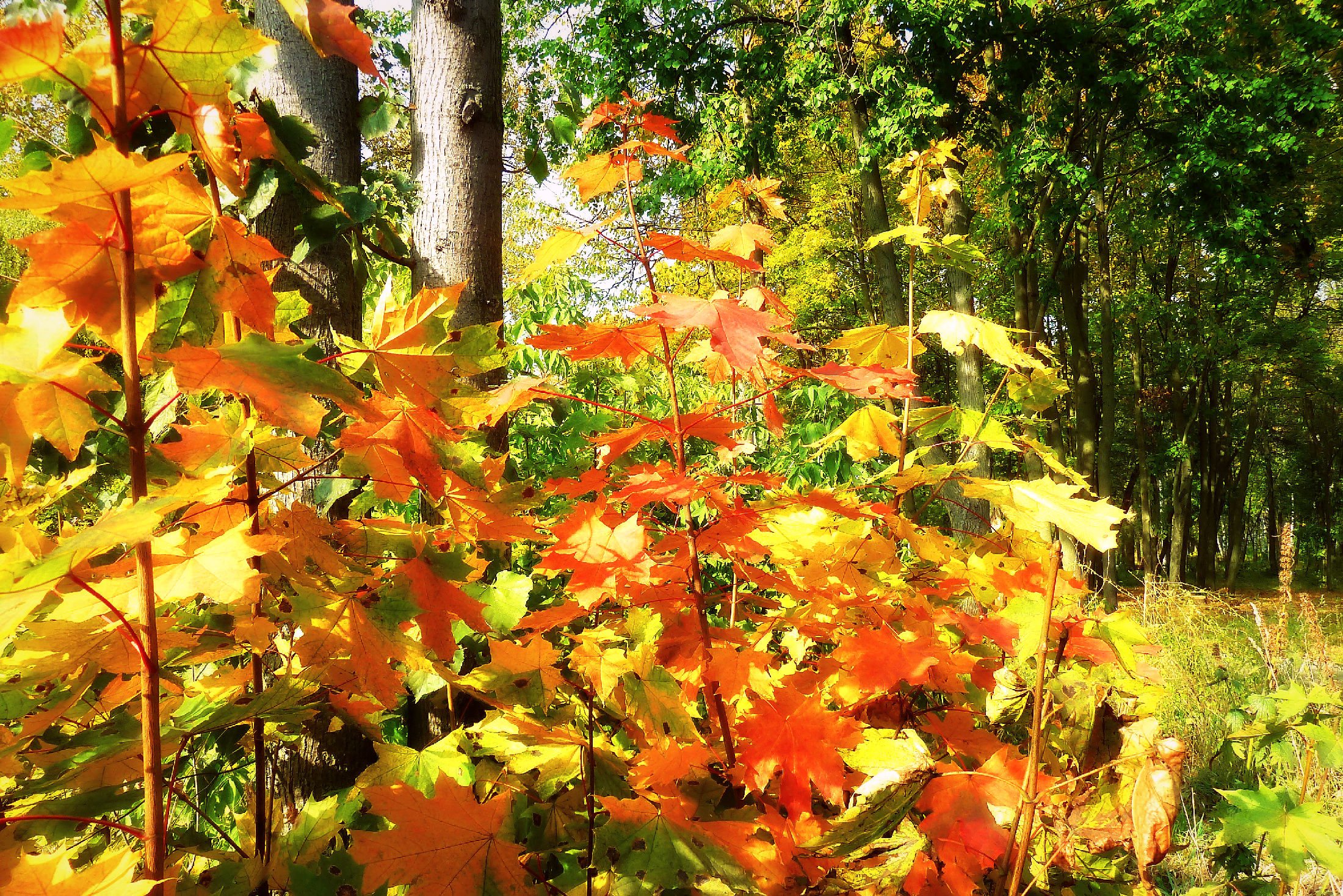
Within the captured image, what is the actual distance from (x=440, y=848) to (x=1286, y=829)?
1.22 m

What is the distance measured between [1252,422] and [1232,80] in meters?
13.2

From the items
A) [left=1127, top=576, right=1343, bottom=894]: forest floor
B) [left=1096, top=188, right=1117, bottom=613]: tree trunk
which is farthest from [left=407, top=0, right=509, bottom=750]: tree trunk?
[left=1096, top=188, right=1117, bottom=613]: tree trunk

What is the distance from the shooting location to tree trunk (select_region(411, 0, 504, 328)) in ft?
6.77

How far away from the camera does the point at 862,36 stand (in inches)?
398

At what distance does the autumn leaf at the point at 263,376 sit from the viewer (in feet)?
2.23

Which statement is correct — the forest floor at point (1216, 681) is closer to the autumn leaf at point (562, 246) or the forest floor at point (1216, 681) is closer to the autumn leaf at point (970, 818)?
the autumn leaf at point (970, 818)

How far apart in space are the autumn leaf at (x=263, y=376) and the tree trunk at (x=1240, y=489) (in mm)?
20208

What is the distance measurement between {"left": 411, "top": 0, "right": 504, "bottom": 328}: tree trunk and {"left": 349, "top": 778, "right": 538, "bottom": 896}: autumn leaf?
4.60ft

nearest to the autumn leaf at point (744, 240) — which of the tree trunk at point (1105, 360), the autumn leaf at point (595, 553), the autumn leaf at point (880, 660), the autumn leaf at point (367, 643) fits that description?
the autumn leaf at point (595, 553)

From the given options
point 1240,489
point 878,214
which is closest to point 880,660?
point 878,214

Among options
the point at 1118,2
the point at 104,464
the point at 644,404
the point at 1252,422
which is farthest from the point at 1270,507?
the point at 104,464

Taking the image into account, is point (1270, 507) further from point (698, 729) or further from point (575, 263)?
point (698, 729)

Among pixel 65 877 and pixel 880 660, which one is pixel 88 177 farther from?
pixel 880 660

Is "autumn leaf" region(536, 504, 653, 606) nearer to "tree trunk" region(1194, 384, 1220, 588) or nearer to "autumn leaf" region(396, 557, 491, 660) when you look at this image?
"autumn leaf" region(396, 557, 491, 660)
